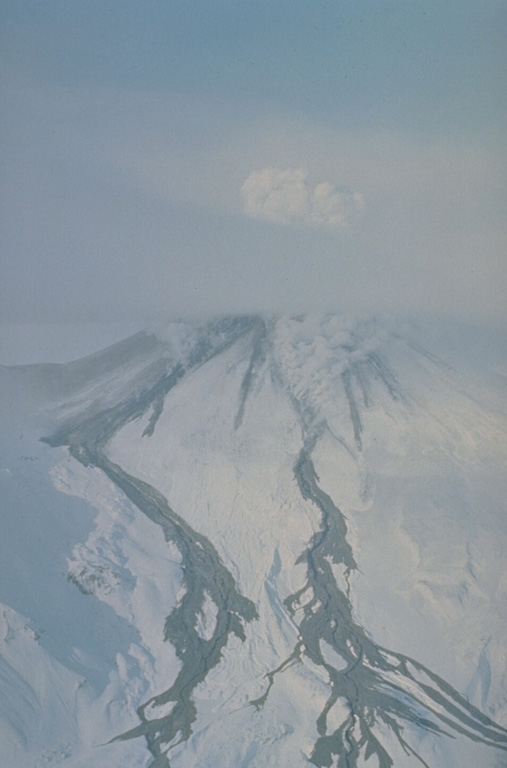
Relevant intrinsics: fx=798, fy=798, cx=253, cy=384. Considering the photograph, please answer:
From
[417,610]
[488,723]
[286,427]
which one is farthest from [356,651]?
[286,427]

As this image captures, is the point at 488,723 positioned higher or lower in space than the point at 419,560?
lower

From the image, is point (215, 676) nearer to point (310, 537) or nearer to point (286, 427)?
point (310, 537)

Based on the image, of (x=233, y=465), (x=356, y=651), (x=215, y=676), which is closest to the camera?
(x=215, y=676)

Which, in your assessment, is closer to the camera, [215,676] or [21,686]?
[21,686]

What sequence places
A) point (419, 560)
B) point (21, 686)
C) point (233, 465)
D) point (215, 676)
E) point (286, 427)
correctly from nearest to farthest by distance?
1. point (21, 686)
2. point (215, 676)
3. point (419, 560)
4. point (233, 465)
5. point (286, 427)

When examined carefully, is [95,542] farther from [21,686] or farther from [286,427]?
[286,427]

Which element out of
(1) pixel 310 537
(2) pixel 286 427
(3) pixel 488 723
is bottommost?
(3) pixel 488 723
